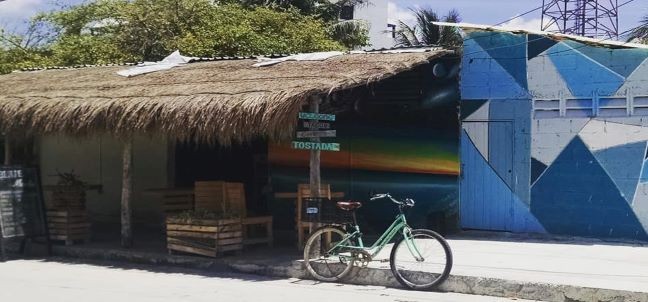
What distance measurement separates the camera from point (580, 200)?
11992 mm

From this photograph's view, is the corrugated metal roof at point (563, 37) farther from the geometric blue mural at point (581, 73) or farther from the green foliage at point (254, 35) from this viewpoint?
the green foliage at point (254, 35)

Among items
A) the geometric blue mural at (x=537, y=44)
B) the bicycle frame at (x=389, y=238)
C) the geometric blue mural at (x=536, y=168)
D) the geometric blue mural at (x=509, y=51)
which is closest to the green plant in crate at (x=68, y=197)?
the bicycle frame at (x=389, y=238)

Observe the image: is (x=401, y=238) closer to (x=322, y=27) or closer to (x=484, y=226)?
(x=484, y=226)

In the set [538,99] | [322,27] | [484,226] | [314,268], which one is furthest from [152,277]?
[322,27]

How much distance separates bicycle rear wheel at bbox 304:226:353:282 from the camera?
30.7ft

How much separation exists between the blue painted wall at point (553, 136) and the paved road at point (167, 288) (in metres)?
4.46

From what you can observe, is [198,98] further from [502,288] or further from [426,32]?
[426,32]

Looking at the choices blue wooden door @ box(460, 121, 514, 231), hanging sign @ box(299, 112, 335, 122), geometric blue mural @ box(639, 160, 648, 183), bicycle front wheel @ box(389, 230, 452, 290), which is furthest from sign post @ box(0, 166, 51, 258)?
geometric blue mural @ box(639, 160, 648, 183)

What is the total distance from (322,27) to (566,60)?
56.5 feet

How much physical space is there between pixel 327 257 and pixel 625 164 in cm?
552

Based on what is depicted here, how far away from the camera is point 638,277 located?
8656 millimetres

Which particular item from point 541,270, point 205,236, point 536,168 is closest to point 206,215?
point 205,236

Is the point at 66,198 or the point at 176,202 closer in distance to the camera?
the point at 66,198

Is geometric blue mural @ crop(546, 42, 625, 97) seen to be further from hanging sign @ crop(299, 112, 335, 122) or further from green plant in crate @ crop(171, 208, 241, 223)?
green plant in crate @ crop(171, 208, 241, 223)
